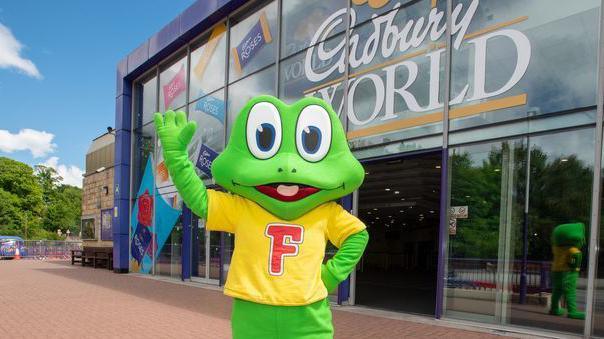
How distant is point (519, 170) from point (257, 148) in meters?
4.78

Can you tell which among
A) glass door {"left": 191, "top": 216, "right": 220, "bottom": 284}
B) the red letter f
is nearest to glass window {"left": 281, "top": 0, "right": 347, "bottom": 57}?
glass door {"left": 191, "top": 216, "right": 220, "bottom": 284}

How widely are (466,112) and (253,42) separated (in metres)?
5.67

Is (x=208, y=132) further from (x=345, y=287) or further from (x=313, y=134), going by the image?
(x=313, y=134)

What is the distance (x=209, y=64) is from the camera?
39.7 ft

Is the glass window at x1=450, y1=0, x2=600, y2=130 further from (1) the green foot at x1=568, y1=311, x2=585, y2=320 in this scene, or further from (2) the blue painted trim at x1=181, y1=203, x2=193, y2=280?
(2) the blue painted trim at x1=181, y1=203, x2=193, y2=280

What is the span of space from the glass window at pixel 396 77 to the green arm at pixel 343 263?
4464 millimetres

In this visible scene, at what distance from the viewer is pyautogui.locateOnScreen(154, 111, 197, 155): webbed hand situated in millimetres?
2859

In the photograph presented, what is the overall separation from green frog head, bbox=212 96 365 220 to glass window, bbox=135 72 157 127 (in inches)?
484

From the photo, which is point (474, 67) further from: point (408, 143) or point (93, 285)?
point (93, 285)

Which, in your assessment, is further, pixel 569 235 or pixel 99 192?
pixel 99 192

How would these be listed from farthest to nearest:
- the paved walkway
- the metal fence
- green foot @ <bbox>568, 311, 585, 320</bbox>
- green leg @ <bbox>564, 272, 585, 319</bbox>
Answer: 1. the metal fence
2. the paved walkway
3. green leg @ <bbox>564, 272, 585, 319</bbox>
4. green foot @ <bbox>568, 311, 585, 320</bbox>

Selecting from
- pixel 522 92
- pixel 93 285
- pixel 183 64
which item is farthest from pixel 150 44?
pixel 522 92

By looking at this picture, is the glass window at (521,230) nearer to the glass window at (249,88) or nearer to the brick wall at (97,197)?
the glass window at (249,88)

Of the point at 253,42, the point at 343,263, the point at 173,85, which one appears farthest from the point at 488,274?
the point at 173,85
